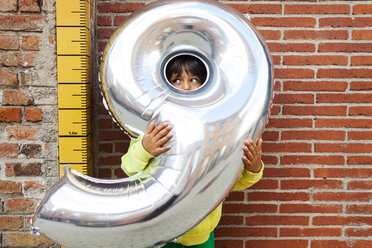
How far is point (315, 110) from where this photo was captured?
66.4 inches

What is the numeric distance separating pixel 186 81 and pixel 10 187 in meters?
0.96

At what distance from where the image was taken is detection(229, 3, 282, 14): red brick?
1.63 m

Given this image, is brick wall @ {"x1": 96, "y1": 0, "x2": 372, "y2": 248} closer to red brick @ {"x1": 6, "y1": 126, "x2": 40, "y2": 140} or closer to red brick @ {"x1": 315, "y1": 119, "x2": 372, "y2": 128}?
red brick @ {"x1": 315, "y1": 119, "x2": 372, "y2": 128}

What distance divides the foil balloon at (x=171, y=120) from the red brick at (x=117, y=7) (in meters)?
0.47

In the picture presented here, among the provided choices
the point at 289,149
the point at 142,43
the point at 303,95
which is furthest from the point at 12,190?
the point at 303,95

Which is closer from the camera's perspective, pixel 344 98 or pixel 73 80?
pixel 73 80

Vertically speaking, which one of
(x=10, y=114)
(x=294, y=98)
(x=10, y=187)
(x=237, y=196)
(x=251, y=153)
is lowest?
(x=237, y=196)

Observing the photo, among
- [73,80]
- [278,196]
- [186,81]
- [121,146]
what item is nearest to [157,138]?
[186,81]

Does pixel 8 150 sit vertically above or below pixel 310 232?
above

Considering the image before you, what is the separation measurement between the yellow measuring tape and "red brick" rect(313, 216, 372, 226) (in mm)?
1299

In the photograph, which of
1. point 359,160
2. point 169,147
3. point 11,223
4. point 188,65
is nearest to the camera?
point 169,147

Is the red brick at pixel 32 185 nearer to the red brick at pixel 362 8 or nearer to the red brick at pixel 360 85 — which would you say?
the red brick at pixel 360 85

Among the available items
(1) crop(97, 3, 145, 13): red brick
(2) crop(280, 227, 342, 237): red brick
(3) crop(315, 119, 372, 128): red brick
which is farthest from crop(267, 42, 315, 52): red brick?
(2) crop(280, 227, 342, 237): red brick

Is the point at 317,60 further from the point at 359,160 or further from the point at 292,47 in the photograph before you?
the point at 359,160
